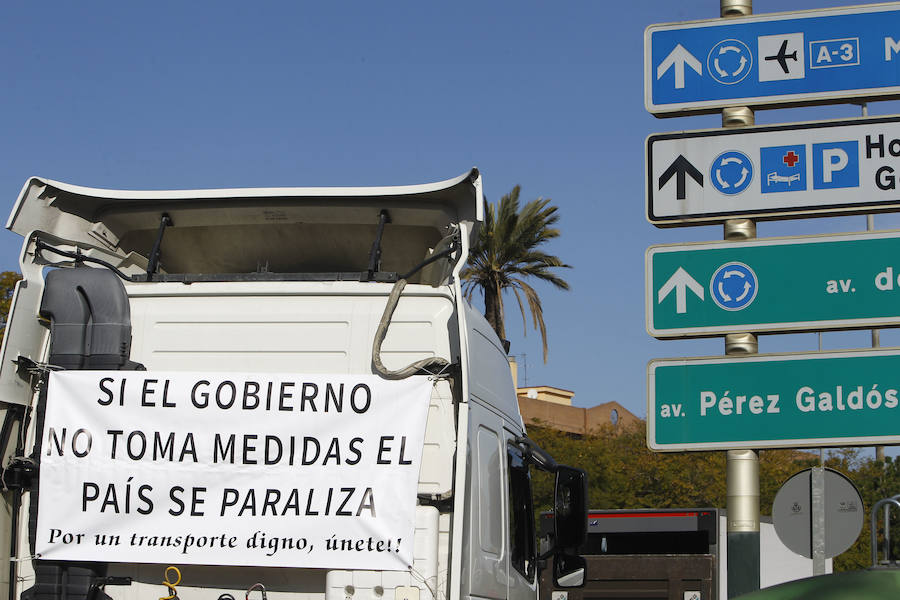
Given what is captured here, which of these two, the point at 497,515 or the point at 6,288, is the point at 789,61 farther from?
the point at 6,288

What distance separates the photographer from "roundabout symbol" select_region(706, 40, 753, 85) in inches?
308

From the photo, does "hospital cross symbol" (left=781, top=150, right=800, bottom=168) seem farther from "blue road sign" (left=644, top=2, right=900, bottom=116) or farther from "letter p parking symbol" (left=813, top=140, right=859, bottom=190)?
"blue road sign" (left=644, top=2, right=900, bottom=116)

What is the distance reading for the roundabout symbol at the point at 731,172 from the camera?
770 cm

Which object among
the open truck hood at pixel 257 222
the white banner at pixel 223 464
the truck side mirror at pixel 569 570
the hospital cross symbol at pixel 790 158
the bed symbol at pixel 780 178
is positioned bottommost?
the truck side mirror at pixel 569 570

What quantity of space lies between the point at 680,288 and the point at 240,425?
3144mm

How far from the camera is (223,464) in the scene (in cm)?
590

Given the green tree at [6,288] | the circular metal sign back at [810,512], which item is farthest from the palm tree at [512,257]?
the circular metal sign back at [810,512]

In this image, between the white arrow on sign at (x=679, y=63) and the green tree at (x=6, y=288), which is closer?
the white arrow on sign at (x=679, y=63)

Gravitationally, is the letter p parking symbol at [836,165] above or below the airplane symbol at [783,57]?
below

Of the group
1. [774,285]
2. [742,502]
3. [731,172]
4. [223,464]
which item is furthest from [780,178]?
[223,464]

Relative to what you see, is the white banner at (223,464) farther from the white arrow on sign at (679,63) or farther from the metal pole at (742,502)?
the white arrow on sign at (679,63)

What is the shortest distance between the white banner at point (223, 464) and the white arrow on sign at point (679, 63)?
323 centimetres

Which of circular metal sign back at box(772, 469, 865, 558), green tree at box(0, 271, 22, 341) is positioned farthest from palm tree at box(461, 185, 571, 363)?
circular metal sign back at box(772, 469, 865, 558)

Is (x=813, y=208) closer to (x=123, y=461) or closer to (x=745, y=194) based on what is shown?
(x=745, y=194)
